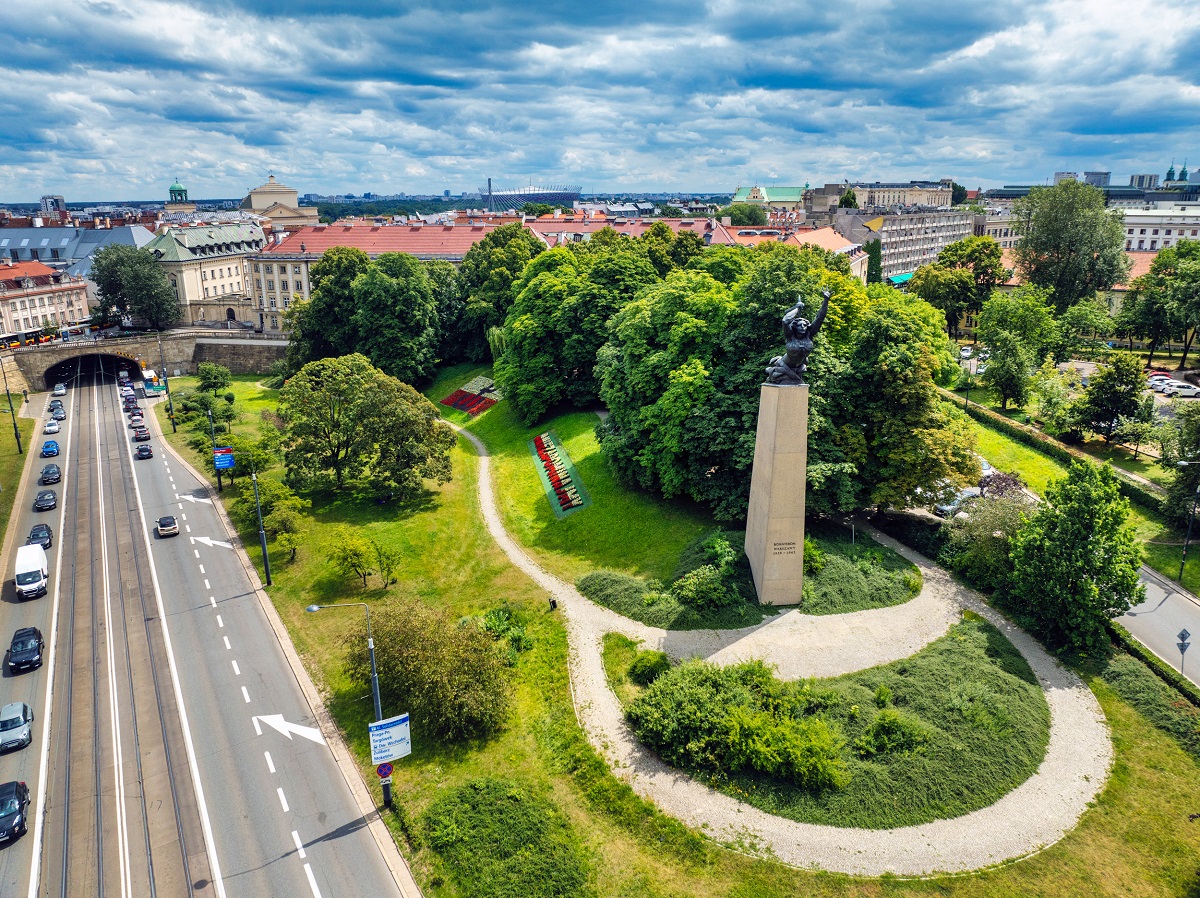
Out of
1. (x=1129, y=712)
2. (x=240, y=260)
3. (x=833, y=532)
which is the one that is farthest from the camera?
(x=240, y=260)

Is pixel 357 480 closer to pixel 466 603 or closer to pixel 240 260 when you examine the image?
pixel 466 603

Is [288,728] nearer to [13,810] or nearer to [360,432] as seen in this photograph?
[13,810]

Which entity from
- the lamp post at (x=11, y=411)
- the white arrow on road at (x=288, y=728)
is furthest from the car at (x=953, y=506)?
the lamp post at (x=11, y=411)

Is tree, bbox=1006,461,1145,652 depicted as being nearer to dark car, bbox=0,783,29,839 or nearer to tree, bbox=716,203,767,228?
dark car, bbox=0,783,29,839

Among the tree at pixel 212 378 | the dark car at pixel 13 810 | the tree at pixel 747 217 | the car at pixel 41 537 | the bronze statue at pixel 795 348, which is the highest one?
the tree at pixel 747 217

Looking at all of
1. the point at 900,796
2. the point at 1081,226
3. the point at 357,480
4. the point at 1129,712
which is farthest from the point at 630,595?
the point at 1081,226

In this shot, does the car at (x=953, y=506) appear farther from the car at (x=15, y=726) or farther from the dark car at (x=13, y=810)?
the car at (x=15, y=726)
